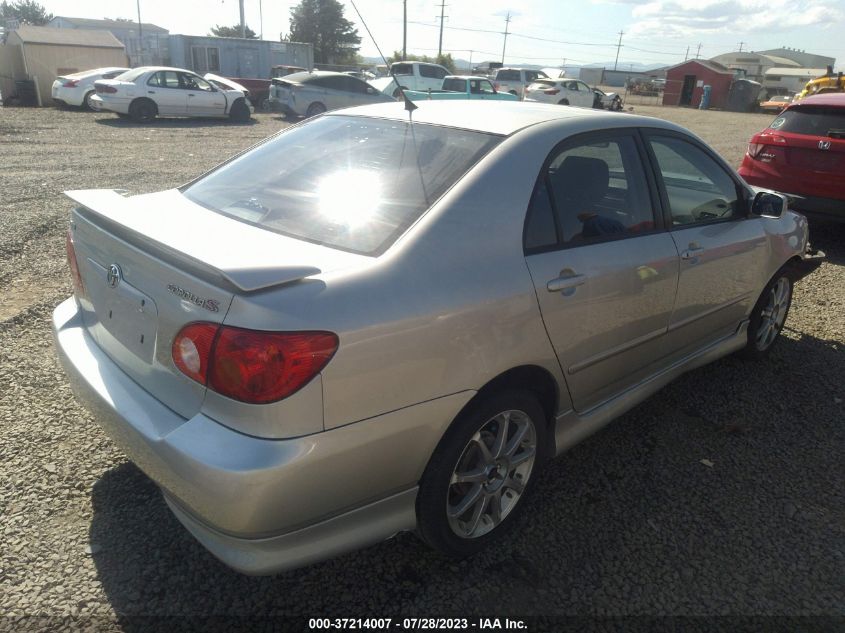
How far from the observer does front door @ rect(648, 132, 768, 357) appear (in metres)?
3.19

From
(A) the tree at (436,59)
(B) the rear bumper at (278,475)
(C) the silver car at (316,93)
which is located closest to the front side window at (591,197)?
(B) the rear bumper at (278,475)

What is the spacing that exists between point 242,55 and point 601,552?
35047 millimetres

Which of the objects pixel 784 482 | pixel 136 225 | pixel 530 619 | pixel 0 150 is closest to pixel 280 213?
pixel 136 225

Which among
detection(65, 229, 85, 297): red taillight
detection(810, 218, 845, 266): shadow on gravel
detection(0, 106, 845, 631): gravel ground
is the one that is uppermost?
detection(65, 229, 85, 297): red taillight

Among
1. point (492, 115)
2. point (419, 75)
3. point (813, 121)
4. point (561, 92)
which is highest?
point (492, 115)

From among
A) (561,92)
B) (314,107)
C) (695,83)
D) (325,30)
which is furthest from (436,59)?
(314,107)

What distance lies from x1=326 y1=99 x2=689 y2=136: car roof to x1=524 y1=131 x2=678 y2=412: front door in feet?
0.41

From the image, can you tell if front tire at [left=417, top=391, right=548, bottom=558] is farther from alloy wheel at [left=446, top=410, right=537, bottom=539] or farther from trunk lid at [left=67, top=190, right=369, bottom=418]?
trunk lid at [left=67, top=190, right=369, bottom=418]

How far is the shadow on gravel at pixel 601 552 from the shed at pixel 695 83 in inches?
1830

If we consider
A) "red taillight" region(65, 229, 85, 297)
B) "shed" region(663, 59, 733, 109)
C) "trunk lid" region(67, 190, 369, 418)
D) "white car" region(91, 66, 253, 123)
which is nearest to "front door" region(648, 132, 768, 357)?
"trunk lid" region(67, 190, 369, 418)

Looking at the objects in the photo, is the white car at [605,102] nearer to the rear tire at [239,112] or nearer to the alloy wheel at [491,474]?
the rear tire at [239,112]

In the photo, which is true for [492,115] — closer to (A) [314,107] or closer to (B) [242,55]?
(A) [314,107]

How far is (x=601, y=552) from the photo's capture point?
2543 millimetres

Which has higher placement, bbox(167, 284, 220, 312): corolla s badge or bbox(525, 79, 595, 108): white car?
bbox(167, 284, 220, 312): corolla s badge
